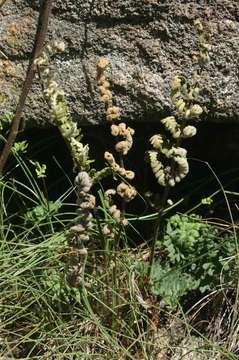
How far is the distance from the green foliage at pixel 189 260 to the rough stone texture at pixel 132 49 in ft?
1.01

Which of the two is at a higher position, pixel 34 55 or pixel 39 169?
pixel 34 55

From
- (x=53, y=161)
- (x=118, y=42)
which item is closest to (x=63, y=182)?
→ (x=53, y=161)

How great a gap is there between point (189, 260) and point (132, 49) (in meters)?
0.56

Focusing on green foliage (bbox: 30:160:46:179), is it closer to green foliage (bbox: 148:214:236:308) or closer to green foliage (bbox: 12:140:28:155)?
green foliage (bbox: 12:140:28:155)

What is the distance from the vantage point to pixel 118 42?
2.16 meters

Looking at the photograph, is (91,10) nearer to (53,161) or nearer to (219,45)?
(219,45)

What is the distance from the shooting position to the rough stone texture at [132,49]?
83.5 inches

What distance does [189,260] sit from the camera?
2.21 metres

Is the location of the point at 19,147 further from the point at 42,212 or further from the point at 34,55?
the point at 34,55

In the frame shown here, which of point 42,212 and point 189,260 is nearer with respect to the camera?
point 189,260

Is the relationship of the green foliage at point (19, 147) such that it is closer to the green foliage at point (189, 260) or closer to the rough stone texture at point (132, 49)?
the rough stone texture at point (132, 49)

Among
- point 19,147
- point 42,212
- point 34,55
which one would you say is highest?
point 34,55

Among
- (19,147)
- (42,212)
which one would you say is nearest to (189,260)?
(42,212)

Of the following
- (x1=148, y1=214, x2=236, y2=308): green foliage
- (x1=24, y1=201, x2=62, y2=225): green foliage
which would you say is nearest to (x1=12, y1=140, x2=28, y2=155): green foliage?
(x1=24, y1=201, x2=62, y2=225): green foliage
